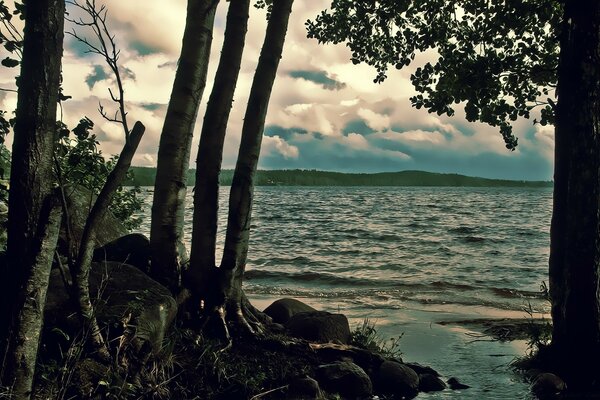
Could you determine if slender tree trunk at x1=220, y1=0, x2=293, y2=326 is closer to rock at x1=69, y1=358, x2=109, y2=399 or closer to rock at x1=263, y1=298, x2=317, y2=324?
rock at x1=263, y1=298, x2=317, y2=324

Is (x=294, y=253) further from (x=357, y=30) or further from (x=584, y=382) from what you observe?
(x=584, y=382)

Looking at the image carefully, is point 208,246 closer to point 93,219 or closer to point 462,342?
point 93,219

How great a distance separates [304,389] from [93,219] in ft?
9.98

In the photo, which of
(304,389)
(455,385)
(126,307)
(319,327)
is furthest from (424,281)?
(126,307)

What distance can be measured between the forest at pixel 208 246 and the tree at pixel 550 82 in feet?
0.09

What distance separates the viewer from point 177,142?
25.8 feet

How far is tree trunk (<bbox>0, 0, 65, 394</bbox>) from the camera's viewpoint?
4027 millimetres

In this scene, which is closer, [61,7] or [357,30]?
[61,7]

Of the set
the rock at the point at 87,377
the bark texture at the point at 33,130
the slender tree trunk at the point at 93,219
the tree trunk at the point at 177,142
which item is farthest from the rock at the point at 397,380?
the bark texture at the point at 33,130

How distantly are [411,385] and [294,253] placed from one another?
65.1 ft

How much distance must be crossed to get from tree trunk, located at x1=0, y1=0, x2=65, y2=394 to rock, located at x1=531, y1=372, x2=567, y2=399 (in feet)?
20.0

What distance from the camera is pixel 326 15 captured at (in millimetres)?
11531

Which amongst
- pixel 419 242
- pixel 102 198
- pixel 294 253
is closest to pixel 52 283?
pixel 102 198

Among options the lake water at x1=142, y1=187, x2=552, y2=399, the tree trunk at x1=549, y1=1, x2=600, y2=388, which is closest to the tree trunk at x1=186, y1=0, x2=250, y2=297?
the lake water at x1=142, y1=187, x2=552, y2=399
